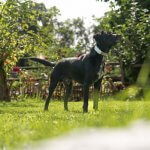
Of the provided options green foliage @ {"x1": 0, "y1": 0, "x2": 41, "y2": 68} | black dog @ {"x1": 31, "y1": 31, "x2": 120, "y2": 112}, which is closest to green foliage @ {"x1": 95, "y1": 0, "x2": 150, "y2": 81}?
green foliage @ {"x1": 0, "y1": 0, "x2": 41, "y2": 68}

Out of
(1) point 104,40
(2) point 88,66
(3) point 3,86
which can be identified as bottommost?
(3) point 3,86

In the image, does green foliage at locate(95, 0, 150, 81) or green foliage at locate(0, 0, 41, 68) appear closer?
green foliage at locate(0, 0, 41, 68)

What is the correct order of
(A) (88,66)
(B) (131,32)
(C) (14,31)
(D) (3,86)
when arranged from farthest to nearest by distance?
1. (B) (131,32)
2. (C) (14,31)
3. (D) (3,86)
4. (A) (88,66)

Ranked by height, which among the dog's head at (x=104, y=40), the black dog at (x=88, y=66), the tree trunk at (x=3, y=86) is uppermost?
the dog's head at (x=104, y=40)

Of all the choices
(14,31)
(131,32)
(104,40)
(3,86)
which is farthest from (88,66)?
(131,32)

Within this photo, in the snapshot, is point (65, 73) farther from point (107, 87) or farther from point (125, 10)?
point (125, 10)

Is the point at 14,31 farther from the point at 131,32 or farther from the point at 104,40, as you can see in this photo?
the point at 104,40

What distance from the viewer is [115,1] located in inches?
1182

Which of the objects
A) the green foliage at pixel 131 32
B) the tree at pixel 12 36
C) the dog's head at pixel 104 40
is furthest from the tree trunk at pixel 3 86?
the dog's head at pixel 104 40

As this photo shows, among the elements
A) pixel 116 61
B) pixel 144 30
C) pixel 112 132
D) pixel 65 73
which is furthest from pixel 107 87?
pixel 112 132

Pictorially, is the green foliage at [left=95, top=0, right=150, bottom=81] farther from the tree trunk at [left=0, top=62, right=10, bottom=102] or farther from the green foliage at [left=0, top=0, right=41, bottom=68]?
the tree trunk at [left=0, top=62, right=10, bottom=102]

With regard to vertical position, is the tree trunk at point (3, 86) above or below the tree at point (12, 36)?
below

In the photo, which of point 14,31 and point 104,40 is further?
point 14,31

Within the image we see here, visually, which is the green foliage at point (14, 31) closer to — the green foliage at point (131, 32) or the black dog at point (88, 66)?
the green foliage at point (131, 32)
